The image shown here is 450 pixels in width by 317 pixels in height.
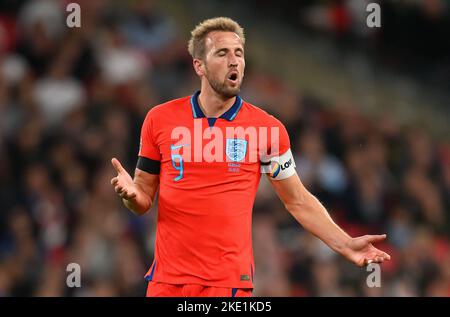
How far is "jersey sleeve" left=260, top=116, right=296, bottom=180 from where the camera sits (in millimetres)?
4902

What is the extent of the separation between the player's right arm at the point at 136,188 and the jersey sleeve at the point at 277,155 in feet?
1.88

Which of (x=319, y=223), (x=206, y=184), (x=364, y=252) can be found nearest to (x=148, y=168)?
(x=206, y=184)

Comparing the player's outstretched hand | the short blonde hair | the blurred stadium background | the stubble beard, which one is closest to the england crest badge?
the stubble beard

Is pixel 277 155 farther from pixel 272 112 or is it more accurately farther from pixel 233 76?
pixel 272 112

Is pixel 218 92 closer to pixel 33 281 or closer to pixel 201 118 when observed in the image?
pixel 201 118

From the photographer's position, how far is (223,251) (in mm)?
4723

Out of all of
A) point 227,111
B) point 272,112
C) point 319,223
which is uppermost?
point 272,112

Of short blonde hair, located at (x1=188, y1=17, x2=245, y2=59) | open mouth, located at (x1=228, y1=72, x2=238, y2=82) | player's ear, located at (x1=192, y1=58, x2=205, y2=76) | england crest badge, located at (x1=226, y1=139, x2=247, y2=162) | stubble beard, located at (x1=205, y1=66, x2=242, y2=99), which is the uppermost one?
short blonde hair, located at (x1=188, y1=17, x2=245, y2=59)

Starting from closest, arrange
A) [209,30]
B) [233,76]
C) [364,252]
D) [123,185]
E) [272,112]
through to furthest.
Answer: [123,185] < [364,252] < [233,76] < [209,30] < [272,112]

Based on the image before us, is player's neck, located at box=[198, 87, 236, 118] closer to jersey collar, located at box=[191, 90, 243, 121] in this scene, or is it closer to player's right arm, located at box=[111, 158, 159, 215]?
jersey collar, located at box=[191, 90, 243, 121]

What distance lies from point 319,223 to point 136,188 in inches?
37.3

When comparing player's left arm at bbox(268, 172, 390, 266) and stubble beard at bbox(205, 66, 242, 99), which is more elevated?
stubble beard at bbox(205, 66, 242, 99)

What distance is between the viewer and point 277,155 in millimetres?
4914

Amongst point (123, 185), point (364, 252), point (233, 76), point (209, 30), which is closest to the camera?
point (123, 185)
